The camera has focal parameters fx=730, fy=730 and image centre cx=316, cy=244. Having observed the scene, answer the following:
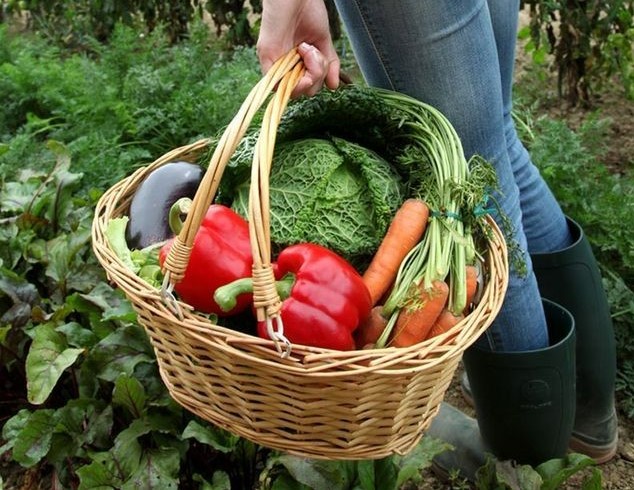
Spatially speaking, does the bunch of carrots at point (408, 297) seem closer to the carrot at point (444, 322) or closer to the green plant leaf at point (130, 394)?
the carrot at point (444, 322)

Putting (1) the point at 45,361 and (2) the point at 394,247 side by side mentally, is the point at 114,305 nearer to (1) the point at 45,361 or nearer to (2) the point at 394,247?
(1) the point at 45,361

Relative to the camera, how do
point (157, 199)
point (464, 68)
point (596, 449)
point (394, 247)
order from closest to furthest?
point (394, 247)
point (464, 68)
point (157, 199)
point (596, 449)

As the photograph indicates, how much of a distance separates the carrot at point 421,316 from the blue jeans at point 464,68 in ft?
1.14

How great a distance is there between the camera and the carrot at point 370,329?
126 cm

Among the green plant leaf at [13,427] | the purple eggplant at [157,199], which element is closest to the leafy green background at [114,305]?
the green plant leaf at [13,427]

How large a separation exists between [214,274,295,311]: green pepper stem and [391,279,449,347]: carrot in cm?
20

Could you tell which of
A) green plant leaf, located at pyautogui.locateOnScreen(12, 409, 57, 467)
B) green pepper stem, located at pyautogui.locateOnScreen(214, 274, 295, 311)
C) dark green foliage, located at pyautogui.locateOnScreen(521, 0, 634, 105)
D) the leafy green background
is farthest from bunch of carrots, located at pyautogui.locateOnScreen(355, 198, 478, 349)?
dark green foliage, located at pyautogui.locateOnScreen(521, 0, 634, 105)

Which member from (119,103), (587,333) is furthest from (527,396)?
(119,103)

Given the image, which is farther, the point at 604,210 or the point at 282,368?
the point at 604,210

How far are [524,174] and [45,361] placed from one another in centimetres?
128

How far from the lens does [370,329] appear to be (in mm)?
1270

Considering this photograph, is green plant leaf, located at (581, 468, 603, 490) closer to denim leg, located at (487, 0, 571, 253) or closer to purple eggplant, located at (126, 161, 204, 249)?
denim leg, located at (487, 0, 571, 253)

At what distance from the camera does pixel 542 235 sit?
187 centimetres

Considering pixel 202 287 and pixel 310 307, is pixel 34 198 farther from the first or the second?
pixel 310 307
